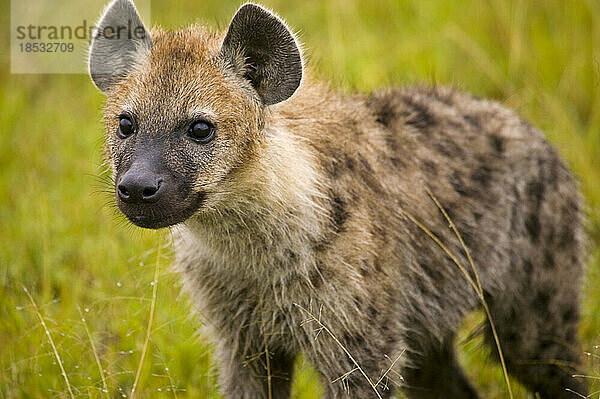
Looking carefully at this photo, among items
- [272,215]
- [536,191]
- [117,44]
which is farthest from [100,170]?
[536,191]

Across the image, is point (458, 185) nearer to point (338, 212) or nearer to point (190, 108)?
point (338, 212)

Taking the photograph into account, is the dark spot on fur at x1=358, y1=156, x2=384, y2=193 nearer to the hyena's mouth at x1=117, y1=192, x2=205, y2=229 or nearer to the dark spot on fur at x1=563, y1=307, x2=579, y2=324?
the hyena's mouth at x1=117, y1=192, x2=205, y2=229

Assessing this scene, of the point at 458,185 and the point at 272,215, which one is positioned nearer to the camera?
the point at 272,215

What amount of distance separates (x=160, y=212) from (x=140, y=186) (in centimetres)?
13

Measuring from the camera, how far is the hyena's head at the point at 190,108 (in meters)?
2.91

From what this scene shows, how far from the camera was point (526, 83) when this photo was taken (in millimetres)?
6016

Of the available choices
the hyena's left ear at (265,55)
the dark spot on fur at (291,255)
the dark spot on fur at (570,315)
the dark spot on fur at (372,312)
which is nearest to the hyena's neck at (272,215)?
the dark spot on fur at (291,255)

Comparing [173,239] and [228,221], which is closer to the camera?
[228,221]

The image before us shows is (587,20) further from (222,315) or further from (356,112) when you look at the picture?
(222,315)

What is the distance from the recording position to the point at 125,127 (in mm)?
3080

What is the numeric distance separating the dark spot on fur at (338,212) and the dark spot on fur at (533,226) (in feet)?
3.47

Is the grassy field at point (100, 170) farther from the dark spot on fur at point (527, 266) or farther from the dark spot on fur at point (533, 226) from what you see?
the dark spot on fur at point (533, 226)

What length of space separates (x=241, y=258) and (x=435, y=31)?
3811 mm

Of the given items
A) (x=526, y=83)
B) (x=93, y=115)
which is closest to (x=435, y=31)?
(x=526, y=83)
